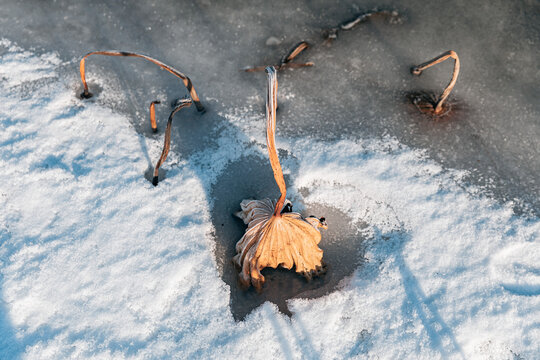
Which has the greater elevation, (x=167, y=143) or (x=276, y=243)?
(x=167, y=143)

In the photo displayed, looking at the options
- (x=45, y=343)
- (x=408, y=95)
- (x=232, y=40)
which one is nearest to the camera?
(x=45, y=343)

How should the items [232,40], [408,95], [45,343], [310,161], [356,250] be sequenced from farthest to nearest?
[232,40]
[408,95]
[310,161]
[356,250]
[45,343]

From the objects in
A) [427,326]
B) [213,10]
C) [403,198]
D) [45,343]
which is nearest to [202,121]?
[213,10]

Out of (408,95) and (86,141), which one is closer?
(86,141)

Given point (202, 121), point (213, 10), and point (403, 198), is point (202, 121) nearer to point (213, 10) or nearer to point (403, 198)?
point (213, 10)

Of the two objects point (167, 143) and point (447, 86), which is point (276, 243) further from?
point (447, 86)

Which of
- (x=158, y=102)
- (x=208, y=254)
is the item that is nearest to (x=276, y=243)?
(x=208, y=254)
